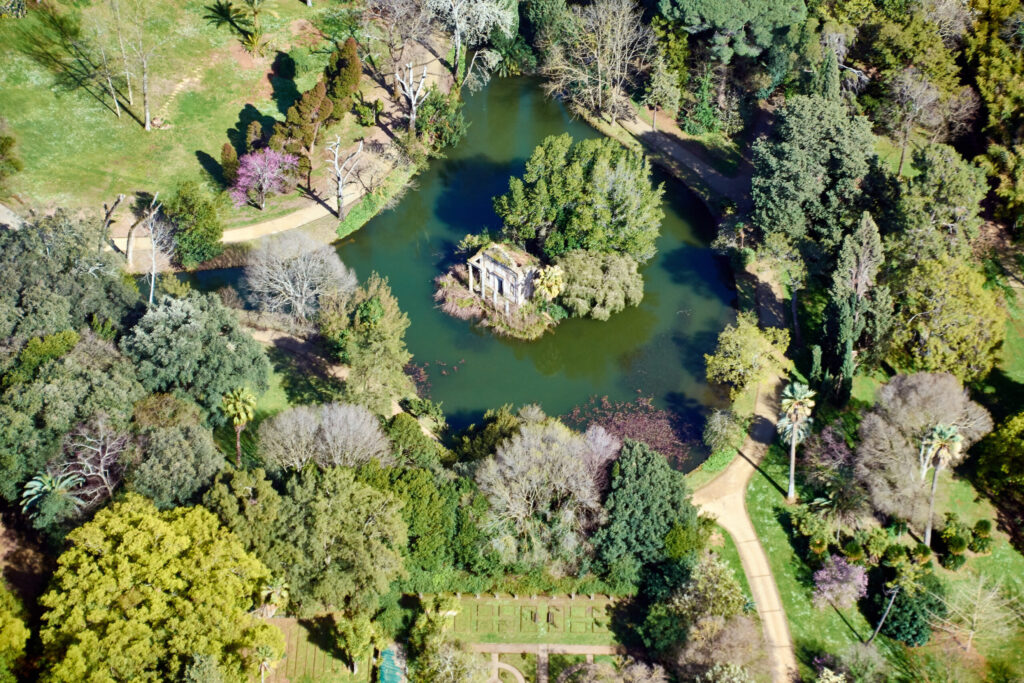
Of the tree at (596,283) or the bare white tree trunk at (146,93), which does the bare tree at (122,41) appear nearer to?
the bare white tree trunk at (146,93)

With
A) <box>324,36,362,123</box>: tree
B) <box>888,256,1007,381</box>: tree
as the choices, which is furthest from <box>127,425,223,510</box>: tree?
<box>888,256,1007,381</box>: tree

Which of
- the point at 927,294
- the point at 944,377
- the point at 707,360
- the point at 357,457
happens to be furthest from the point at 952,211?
the point at 357,457

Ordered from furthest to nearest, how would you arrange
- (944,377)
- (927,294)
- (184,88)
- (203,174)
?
(184,88), (203,174), (927,294), (944,377)

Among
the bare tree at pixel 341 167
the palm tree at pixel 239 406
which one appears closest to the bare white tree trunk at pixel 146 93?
the bare tree at pixel 341 167

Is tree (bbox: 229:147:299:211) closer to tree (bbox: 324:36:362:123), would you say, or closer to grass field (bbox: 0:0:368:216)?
grass field (bbox: 0:0:368:216)

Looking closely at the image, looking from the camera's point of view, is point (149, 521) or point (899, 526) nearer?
point (149, 521)

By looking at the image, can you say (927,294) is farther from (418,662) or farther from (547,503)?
(418,662)

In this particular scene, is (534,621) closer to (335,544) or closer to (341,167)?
(335,544)
